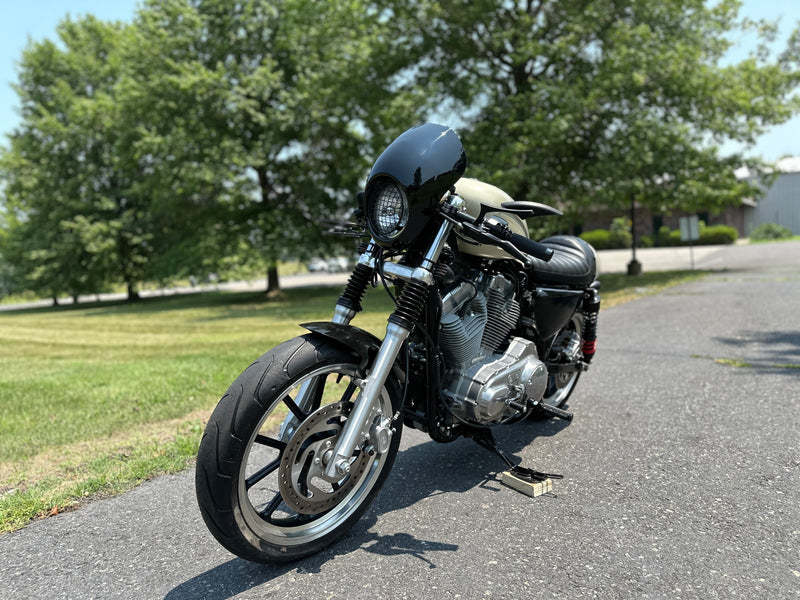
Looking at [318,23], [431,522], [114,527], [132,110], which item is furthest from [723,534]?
[132,110]

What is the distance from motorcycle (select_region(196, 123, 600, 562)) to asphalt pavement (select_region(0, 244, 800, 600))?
0.85 ft

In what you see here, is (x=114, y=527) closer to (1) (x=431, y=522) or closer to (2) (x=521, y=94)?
(1) (x=431, y=522)

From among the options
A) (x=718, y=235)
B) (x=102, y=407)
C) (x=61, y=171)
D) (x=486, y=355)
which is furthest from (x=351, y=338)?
(x=718, y=235)

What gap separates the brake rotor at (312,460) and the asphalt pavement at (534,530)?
0.84 ft

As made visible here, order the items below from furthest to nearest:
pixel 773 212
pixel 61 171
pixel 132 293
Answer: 1. pixel 773 212
2. pixel 132 293
3. pixel 61 171

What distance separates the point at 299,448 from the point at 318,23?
22.8m

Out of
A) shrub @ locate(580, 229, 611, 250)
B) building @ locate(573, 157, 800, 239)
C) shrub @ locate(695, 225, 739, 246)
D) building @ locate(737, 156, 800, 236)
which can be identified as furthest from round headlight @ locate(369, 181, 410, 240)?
building @ locate(737, 156, 800, 236)

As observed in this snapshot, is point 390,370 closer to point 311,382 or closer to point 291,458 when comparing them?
point 311,382

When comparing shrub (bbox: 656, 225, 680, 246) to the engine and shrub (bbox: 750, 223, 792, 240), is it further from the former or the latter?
the engine

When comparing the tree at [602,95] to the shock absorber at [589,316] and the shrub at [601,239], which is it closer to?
the shock absorber at [589,316]

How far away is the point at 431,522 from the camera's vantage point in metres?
2.89

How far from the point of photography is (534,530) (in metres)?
2.77

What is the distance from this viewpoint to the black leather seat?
3.65m

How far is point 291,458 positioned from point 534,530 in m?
1.21
